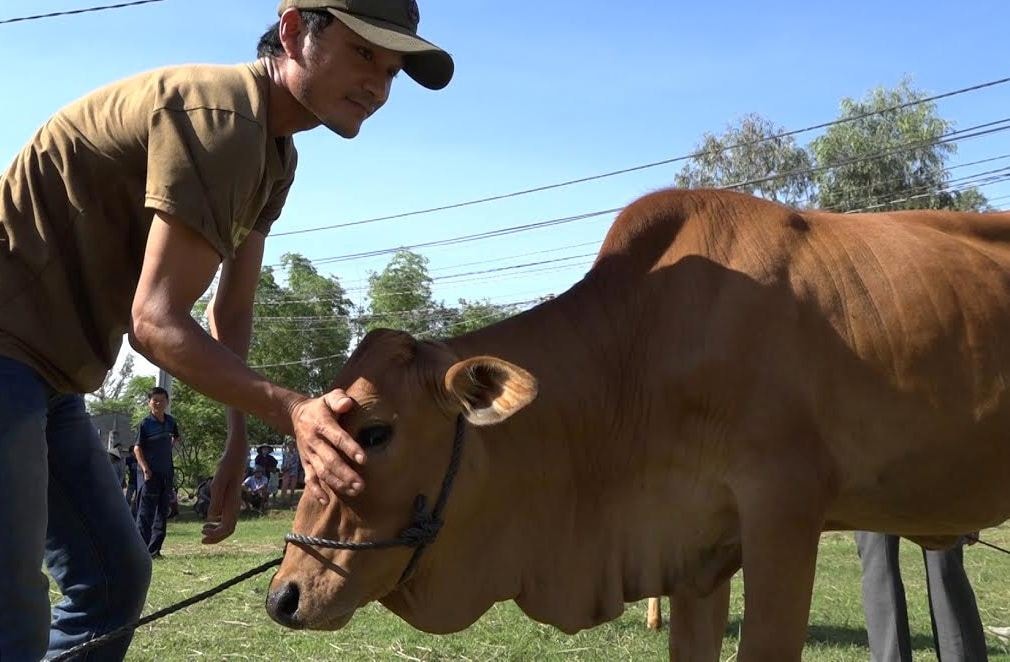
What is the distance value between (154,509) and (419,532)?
10.0m

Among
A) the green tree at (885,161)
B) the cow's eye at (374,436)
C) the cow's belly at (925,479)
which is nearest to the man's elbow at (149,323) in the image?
the cow's eye at (374,436)

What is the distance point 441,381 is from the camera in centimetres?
331

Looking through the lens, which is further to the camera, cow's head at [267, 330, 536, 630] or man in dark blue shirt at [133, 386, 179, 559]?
man in dark blue shirt at [133, 386, 179, 559]

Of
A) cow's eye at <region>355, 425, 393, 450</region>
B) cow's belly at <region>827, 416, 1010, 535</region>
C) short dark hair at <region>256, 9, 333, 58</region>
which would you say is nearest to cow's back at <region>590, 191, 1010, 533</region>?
cow's belly at <region>827, 416, 1010, 535</region>

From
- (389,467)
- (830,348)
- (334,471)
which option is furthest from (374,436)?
(830,348)

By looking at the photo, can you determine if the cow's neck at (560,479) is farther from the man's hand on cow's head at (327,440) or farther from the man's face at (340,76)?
the man's face at (340,76)

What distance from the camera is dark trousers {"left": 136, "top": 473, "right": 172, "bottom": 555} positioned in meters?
12.2

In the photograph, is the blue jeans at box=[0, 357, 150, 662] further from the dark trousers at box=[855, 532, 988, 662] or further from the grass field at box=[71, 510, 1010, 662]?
the dark trousers at box=[855, 532, 988, 662]

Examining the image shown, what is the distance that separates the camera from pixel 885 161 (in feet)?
116

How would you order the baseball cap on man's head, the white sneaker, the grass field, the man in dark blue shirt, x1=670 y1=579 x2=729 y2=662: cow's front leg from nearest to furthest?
the baseball cap on man's head
x1=670 y1=579 x2=729 y2=662: cow's front leg
the grass field
the white sneaker
the man in dark blue shirt

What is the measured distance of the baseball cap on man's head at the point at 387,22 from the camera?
274cm

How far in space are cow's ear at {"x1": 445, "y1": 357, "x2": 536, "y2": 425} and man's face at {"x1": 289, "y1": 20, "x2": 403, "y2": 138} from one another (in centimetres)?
76

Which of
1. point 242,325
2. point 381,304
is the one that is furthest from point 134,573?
point 381,304

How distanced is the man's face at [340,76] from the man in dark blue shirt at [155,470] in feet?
33.5
